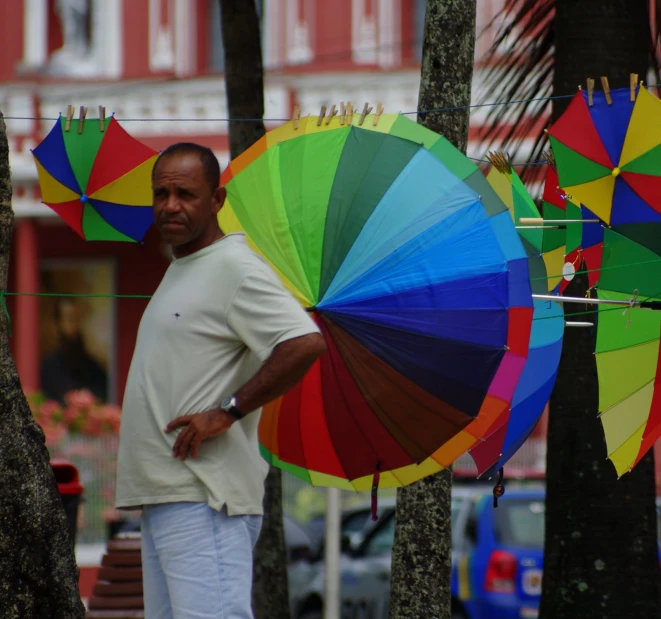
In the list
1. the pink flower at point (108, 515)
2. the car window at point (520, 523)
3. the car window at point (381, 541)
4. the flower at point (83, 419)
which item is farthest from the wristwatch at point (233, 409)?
the flower at point (83, 419)

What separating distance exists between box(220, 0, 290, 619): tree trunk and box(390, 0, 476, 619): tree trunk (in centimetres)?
178

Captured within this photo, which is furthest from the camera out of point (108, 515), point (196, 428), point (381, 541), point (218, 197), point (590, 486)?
point (108, 515)

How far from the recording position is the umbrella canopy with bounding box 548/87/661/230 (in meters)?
5.11

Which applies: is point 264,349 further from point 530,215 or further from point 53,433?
point 53,433

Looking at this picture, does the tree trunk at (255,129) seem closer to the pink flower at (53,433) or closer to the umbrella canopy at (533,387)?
the umbrella canopy at (533,387)

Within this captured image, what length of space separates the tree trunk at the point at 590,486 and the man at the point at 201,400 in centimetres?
353

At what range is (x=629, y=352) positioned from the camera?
5.32 meters

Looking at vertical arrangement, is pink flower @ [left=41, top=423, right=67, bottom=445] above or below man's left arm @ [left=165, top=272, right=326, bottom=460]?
below

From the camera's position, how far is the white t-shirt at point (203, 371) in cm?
387

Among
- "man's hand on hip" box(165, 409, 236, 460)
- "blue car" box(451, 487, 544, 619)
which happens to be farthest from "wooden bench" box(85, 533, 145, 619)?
"man's hand on hip" box(165, 409, 236, 460)

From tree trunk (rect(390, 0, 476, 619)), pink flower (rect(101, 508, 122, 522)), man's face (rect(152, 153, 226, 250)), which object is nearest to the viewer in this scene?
man's face (rect(152, 153, 226, 250))

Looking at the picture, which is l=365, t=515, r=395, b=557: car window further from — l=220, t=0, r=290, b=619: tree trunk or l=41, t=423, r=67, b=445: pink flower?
l=41, t=423, r=67, b=445: pink flower

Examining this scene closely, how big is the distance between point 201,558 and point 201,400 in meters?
0.45

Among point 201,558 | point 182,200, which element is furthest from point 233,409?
point 182,200
